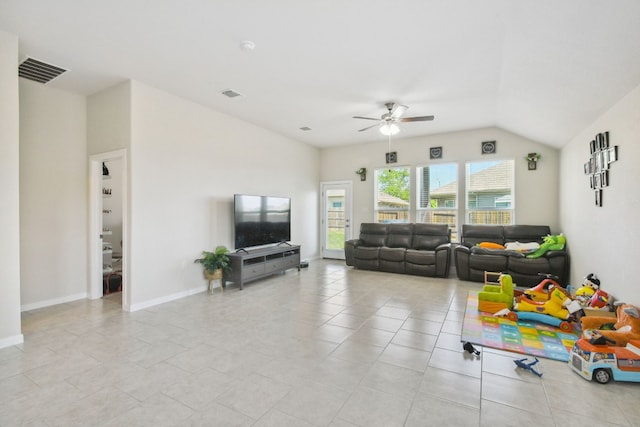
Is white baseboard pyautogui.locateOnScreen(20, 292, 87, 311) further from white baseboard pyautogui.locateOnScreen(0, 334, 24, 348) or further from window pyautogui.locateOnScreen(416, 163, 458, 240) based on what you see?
window pyautogui.locateOnScreen(416, 163, 458, 240)

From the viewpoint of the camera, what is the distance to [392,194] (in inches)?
288

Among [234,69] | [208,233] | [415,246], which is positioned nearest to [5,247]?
[208,233]

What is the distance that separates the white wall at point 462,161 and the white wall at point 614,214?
4.07ft

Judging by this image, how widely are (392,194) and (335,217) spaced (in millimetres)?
1591

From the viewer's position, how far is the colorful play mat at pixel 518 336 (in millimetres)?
2752

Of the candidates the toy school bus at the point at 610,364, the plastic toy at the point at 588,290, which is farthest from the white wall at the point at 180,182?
the plastic toy at the point at 588,290

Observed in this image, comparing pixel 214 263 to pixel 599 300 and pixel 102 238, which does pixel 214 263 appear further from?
pixel 599 300

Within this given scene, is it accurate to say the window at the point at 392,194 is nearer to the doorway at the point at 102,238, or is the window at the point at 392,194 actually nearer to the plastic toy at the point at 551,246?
the plastic toy at the point at 551,246

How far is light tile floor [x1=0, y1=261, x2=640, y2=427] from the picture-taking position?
1893 millimetres

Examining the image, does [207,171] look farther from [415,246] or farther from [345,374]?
[415,246]

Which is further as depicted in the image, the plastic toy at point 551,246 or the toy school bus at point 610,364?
the plastic toy at point 551,246

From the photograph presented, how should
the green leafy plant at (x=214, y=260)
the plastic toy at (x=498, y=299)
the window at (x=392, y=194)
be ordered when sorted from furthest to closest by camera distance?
the window at (x=392, y=194) → the green leafy plant at (x=214, y=260) → the plastic toy at (x=498, y=299)

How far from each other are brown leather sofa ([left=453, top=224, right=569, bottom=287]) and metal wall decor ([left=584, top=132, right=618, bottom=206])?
1.51 meters

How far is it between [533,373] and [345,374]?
1.45 meters
